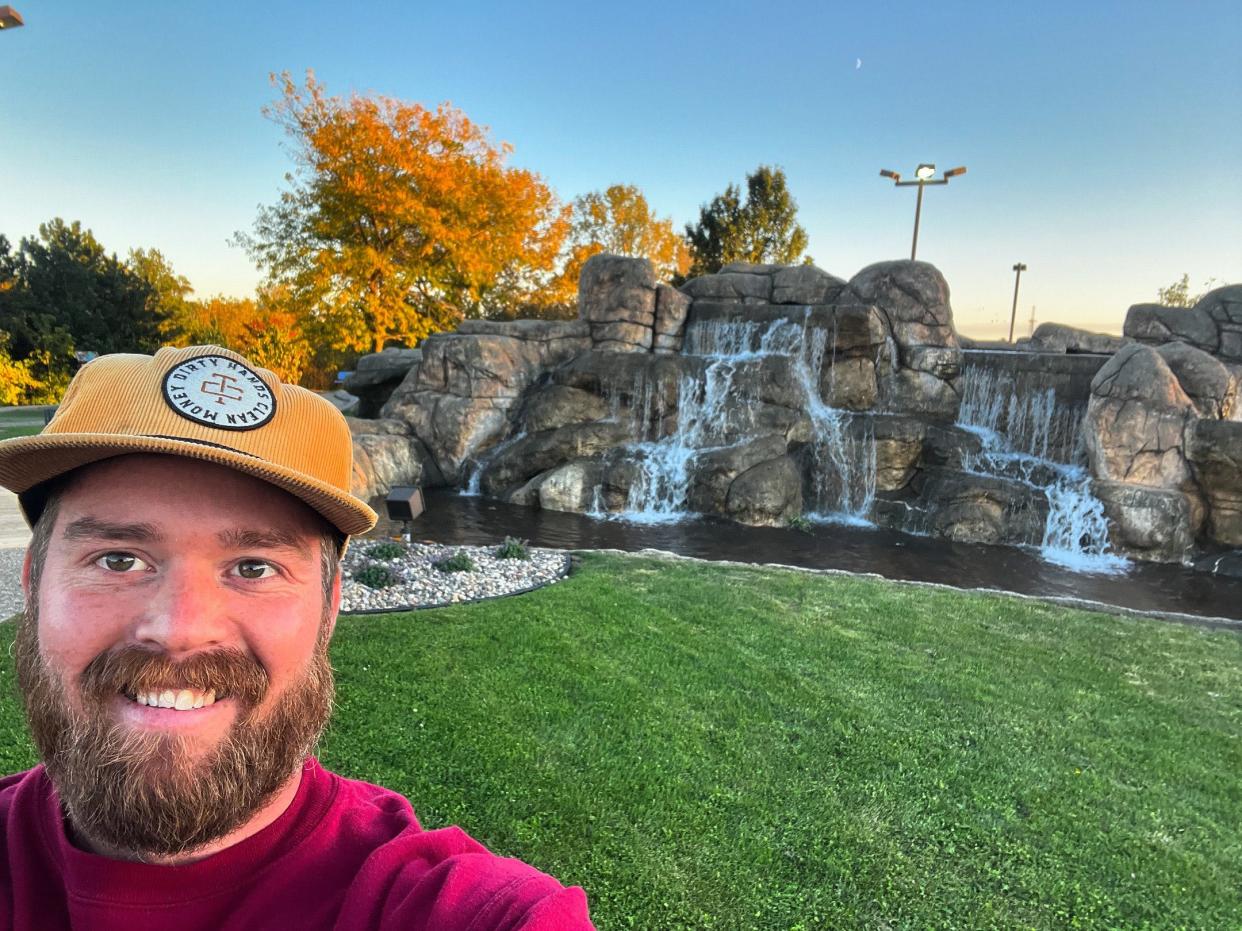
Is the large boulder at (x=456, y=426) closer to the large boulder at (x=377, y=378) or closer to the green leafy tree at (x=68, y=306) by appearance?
the large boulder at (x=377, y=378)

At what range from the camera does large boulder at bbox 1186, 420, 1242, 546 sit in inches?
480

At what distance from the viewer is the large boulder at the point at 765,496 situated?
1345cm

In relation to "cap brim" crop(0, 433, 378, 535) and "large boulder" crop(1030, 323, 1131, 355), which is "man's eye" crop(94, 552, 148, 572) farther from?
"large boulder" crop(1030, 323, 1131, 355)

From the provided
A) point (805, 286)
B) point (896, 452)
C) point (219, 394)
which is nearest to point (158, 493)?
point (219, 394)

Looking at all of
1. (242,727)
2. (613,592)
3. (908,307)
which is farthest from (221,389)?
(908,307)

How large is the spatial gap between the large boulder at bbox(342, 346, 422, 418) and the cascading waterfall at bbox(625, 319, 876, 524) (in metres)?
8.45

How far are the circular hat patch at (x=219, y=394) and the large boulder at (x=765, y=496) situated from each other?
1264 centimetres

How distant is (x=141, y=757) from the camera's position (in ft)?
3.52

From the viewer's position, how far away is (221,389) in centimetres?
123

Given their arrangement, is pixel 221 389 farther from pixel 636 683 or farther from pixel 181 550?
→ pixel 636 683

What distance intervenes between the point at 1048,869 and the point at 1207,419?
1343 cm

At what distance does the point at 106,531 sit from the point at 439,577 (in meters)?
6.37

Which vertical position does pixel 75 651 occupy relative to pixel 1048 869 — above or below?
above

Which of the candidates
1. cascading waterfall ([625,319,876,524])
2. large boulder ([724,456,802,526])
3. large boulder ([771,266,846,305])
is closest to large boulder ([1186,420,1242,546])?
cascading waterfall ([625,319,876,524])
